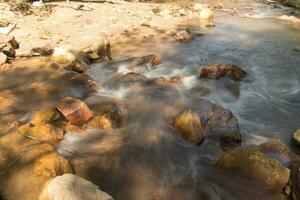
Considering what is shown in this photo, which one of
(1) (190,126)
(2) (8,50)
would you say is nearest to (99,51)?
(2) (8,50)

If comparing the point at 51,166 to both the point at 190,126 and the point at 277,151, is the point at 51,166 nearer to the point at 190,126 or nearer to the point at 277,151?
the point at 190,126

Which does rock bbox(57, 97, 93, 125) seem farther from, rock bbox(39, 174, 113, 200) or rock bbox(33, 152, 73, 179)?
rock bbox(39, 174, 113, 200)

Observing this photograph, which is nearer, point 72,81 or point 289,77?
point 72,81

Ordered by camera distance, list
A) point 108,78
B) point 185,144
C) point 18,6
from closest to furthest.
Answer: point 185,144, point 108,78, point 18,6

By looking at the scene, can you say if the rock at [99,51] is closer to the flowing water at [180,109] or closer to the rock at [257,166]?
the flowing water at [180,109]

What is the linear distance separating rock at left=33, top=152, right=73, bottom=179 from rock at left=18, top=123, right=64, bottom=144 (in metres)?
0.91

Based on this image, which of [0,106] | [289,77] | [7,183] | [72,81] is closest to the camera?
[7,183]

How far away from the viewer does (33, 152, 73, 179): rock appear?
16.8ft

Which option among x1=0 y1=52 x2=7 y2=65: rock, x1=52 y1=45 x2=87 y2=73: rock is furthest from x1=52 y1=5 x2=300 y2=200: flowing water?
x1=0 y1=52 x2=7 y2=65: rock

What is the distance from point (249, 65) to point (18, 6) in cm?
989

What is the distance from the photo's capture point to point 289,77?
414 inches

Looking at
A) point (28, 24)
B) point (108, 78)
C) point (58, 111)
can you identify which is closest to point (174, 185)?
point (58, 111)

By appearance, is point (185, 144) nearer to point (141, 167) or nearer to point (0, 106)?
point (141, 167)

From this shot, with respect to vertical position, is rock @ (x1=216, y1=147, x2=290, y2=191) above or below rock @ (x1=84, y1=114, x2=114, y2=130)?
above
